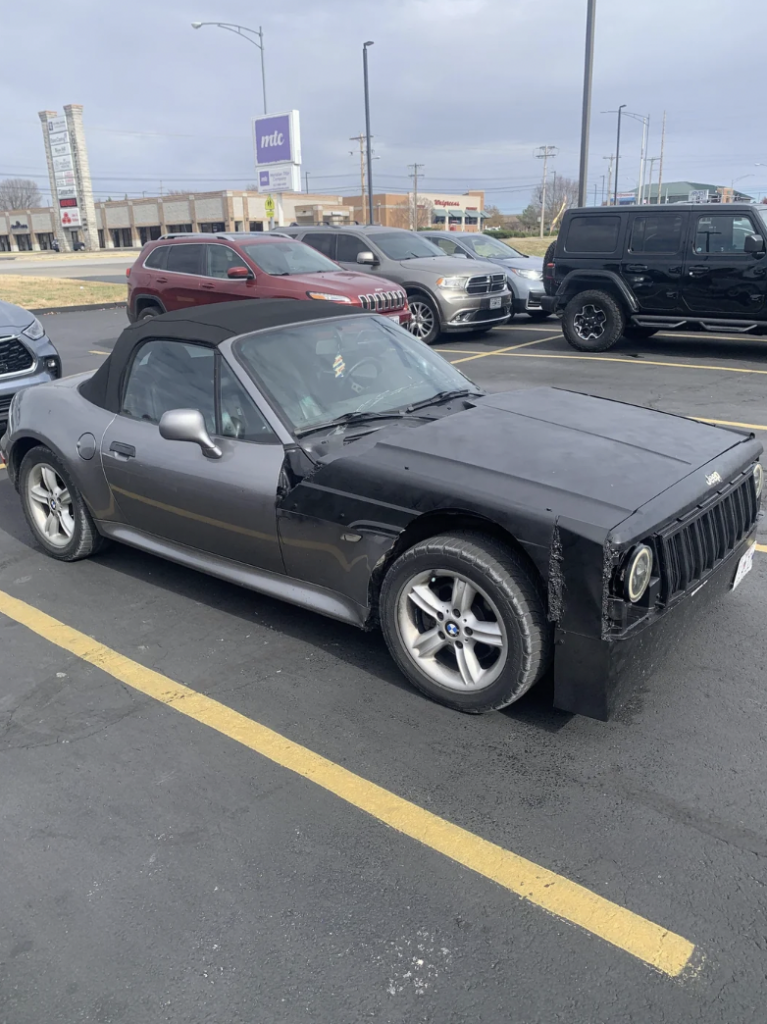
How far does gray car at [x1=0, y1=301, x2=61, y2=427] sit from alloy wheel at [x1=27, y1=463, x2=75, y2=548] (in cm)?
273

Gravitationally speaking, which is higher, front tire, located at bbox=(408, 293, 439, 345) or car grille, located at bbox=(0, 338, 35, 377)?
car grille, located at bbox=(0, 338, 35, 377)

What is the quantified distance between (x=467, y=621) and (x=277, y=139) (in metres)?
41.7

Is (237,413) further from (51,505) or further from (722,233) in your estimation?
(722,233)

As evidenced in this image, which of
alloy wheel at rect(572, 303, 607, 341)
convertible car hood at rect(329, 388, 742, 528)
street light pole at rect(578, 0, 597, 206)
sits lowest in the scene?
alloy wheel at rect(572, 303, 607, 341)

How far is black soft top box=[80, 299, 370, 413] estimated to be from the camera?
4379mm

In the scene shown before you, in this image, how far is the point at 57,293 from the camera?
2339 cm

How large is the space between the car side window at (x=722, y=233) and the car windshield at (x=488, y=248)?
5.63m

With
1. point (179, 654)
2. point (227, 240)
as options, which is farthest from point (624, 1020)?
point (227, 240)

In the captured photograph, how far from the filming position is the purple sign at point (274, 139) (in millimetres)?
40031

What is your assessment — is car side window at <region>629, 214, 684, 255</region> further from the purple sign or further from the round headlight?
the purple sign

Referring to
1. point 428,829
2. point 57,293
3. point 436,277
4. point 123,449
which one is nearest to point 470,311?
point 436,277

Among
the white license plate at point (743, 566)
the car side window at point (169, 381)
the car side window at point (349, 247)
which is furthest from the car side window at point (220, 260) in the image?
the white license plate at point (743, 566)

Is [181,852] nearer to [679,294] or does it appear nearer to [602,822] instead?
[602,822]

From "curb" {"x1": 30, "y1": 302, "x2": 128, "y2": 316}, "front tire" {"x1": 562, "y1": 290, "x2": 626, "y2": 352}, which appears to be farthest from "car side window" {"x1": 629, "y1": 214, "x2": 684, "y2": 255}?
"curb" {"x1": 30, "y1": 302, "x2": 128, "y2": 316}
